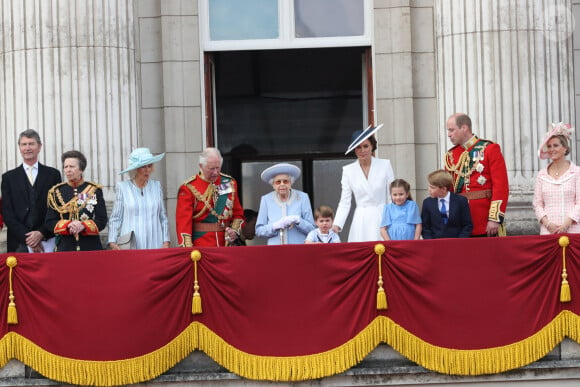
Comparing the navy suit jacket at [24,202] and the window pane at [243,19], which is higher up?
the window pane at [243,19]

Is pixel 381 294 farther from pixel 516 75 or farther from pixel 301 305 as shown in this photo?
pixel 516 75

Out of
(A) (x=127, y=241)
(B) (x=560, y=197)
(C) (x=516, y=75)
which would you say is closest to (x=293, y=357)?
(A) (x=127, y=241)

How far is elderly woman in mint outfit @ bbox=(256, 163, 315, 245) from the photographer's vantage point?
1336cm

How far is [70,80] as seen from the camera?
15.1m

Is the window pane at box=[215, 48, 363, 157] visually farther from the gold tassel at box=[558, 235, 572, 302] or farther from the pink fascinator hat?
the gold tassel at box=[558, 235, 572, 302]

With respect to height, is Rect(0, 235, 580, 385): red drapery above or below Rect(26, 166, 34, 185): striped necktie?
below

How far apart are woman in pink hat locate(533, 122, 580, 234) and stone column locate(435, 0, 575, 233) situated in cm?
209

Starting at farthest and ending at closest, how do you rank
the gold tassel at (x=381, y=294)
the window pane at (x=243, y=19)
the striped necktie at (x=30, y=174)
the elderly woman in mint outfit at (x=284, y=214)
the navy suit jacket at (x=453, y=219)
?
the window pane at (x=243, y=19) < the striped necktie at (x=30, y=174) < the elderly woman in mint outfit at (x=284, y=214) < the navy suit jacket at (x=453, y=219) < the gold tassel at (x=381, y=294)

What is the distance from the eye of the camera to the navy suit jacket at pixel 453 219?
12953mm

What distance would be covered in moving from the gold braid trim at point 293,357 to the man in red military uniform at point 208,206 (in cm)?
147

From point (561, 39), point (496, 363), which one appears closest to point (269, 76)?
point (561, 39)

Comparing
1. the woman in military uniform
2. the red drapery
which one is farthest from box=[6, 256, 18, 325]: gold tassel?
the woman in military uniform

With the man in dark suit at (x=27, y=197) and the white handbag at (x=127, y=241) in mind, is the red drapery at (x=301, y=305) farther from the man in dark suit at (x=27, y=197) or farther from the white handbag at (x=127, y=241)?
the man in dark suit at (x=27, y=197)

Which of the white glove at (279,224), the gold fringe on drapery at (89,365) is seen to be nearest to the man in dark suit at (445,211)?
the white glove at (279,224)
